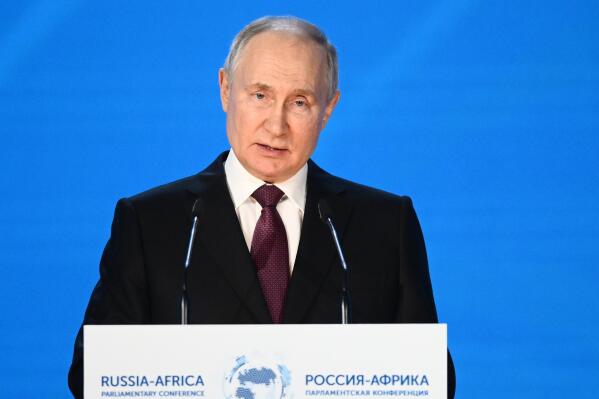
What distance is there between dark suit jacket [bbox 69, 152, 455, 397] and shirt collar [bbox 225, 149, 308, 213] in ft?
0.08

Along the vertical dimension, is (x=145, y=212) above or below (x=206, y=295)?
above

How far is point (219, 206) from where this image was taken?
7.07 ft

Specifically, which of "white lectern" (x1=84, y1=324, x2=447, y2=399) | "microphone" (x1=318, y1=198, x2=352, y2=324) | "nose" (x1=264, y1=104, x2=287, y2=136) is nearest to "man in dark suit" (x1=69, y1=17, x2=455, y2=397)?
"nose" (x1=264, y1=104, x2=287, y2=136)

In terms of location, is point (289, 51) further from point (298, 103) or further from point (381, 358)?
point (381, 358)

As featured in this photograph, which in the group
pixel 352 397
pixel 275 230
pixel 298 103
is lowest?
pixel 352 397

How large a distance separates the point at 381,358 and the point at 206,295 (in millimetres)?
640

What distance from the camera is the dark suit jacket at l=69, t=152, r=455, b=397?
2.03 m

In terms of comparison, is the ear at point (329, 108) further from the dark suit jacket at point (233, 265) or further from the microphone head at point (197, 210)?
the microphone head at point (197, 210)

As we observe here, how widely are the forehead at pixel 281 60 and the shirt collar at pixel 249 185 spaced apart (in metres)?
0.22

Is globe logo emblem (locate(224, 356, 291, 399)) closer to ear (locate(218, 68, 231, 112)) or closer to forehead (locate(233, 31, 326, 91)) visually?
forehead (locate(233, 31, 326, 91))

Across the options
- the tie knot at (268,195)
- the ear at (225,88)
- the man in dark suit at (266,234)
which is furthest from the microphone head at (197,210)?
the ear at (225,88)

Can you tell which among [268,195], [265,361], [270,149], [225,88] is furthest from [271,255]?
[265,361]

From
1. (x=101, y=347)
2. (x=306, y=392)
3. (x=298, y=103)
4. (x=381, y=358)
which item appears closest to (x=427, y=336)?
(x=381, y=358)

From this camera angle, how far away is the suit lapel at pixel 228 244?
2.02 m
